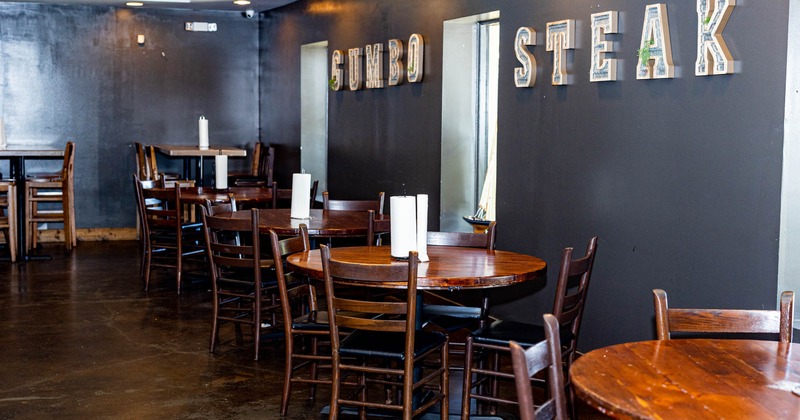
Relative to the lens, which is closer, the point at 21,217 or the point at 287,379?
the point at 287,379

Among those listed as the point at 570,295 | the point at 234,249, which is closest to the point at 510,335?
the point at 570,295

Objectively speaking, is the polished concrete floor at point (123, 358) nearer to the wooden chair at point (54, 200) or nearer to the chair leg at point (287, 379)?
the chair leg at point (287, 379)

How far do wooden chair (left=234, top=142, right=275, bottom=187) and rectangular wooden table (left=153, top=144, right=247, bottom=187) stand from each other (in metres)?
0.28

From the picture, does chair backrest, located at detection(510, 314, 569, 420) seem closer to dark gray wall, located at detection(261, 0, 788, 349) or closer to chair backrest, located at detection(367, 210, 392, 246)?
dark gray wall, located at detection(261, 0, 788, 349)

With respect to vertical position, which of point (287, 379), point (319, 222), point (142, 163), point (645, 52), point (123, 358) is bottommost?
point (123, 358)

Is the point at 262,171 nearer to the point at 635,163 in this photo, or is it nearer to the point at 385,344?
the point at 635,163

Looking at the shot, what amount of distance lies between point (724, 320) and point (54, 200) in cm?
781

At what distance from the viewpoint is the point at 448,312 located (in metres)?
4.19

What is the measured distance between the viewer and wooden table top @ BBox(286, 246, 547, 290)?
341 cm

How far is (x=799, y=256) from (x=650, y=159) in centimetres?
90

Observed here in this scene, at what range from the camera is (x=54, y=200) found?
912 cm

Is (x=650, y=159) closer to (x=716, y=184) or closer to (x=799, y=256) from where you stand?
(x=716, y=184)

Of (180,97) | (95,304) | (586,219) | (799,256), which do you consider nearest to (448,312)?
(586,219)

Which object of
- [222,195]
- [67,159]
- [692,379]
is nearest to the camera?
[692,379]
